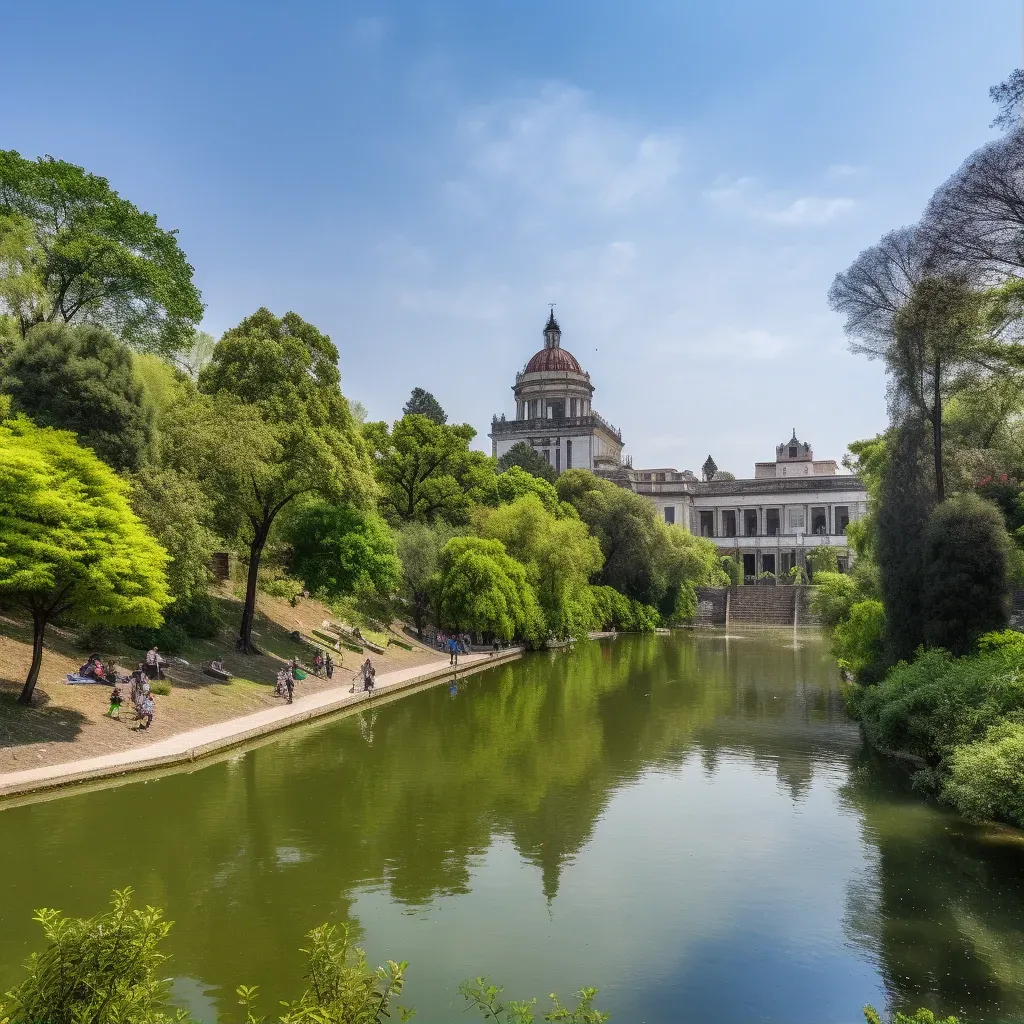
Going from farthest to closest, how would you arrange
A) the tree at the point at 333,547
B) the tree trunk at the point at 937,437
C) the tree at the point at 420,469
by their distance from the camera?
1. the tree at the point at 420,469
2. the tree at the point at 333,547
3. the tree trunk at the point at 937,437

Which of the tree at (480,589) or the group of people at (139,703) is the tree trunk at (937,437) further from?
the tree at (480,589)

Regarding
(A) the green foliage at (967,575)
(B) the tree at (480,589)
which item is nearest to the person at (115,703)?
(A) the green foliage at (967,575)

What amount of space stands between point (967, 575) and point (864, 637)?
5.76m

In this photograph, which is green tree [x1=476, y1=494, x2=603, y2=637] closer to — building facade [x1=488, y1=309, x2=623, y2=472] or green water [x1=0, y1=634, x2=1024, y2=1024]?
green water [x1=0, y1=634, x2=1024, y2=1024]

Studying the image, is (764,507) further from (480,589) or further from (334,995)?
(334,995)

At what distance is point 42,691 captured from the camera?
18.0 meters

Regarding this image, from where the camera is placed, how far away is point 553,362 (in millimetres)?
100375

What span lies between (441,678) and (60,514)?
16915 mm

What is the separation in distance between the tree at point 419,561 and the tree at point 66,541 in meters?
20.3

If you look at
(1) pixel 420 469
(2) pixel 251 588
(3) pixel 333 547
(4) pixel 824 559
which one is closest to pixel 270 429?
(2) pixel 251 588

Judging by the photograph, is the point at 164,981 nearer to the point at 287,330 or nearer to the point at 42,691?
the point at 42,691

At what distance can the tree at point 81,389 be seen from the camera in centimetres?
2173

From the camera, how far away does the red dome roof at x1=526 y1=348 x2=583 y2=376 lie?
327 feet

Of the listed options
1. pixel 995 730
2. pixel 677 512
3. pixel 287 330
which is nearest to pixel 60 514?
pixel 287 330
